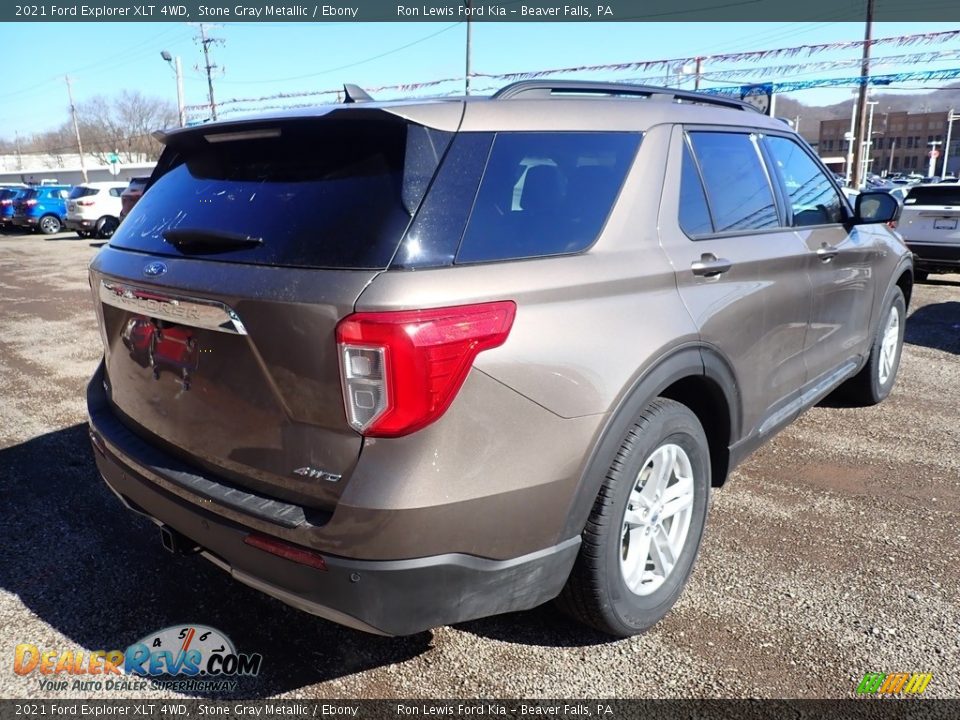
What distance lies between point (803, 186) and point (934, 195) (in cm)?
870

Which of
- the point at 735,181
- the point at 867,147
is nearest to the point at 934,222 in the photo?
the point at 735,181

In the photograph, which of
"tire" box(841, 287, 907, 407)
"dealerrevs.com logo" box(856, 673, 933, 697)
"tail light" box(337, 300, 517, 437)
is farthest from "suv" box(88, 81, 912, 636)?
"tire" box(841, 287, 907, 407)

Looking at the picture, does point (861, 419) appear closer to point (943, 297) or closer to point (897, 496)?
point (897, 496)

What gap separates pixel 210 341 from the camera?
2.17 meters

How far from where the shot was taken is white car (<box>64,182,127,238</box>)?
74.4 ft

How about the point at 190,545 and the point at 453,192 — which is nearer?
the point at 453,192

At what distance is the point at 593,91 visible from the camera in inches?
112

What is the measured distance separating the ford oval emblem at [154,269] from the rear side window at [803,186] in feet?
9.55

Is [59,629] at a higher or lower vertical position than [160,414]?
lower

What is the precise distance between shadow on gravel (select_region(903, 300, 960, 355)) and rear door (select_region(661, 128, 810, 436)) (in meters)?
4.46

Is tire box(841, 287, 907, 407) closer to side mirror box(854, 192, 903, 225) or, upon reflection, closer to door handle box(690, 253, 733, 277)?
side mirror box(854, 192, 903, 225)

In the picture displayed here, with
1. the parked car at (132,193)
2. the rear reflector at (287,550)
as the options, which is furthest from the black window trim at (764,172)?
the parked car at (132,193)

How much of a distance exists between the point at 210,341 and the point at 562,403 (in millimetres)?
1079

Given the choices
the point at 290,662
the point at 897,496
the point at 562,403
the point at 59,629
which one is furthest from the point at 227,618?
the point at 897,496
